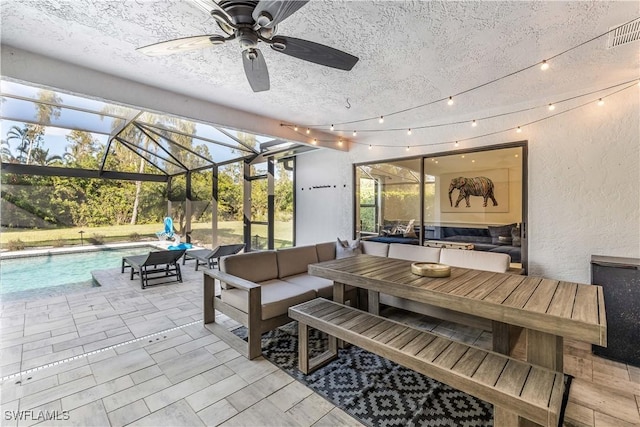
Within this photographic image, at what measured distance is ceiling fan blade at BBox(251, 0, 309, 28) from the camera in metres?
1.33

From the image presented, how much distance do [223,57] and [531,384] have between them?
3277 millimetres

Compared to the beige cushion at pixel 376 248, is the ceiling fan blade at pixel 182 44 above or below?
above

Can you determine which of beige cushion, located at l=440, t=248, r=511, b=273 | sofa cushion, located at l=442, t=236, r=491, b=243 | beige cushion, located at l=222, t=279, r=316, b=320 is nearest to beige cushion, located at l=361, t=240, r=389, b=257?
beige cushion, located at l=440, t=248, r=511, b=273

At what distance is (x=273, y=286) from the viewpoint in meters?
3.27

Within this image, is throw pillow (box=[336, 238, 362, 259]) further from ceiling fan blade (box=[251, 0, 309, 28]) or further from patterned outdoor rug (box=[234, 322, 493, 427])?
ceiling fan blade (box=[251, 0, 309, 28])

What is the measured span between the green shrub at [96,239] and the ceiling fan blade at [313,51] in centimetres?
1013

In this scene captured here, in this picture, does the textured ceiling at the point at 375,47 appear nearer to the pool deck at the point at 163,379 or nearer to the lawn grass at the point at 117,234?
the pool deck at the point at 163,379

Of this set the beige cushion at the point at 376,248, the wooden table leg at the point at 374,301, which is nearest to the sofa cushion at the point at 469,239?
the beige cushion at the point at 376,248

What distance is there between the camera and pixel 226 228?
25.9ft

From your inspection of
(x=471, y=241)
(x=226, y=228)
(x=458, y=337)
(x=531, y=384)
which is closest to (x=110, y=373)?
(x=531, y=384)

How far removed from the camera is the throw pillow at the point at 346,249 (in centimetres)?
441

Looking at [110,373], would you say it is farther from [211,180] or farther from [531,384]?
[211,180]

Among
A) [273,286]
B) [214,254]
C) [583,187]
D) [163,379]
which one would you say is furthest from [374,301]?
[214,254]

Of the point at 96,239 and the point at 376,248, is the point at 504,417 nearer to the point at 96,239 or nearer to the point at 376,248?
the point at 376,248
